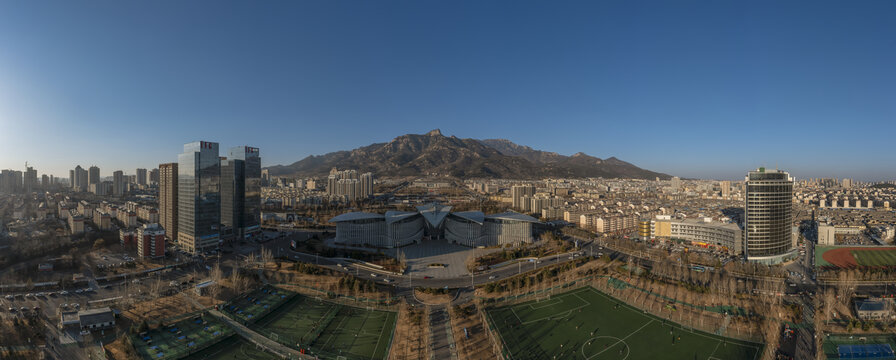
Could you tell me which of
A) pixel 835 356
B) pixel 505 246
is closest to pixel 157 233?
pixel 505 246

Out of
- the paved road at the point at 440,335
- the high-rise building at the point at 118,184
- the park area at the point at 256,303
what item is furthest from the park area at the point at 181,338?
the high-rise building at the point at 118,184

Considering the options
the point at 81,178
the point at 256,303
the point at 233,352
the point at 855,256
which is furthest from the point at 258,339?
the point at 81,178

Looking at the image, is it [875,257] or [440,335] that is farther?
[875,257]

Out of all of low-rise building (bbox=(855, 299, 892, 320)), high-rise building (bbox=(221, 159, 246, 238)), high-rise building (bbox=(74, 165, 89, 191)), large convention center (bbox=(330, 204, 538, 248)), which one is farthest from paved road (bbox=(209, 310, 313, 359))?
high-rise building (bbox=(74, 165, 89, 191))

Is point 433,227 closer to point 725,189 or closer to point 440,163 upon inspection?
point 725,189

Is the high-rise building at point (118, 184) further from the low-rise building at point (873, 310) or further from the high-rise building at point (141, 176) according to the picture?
the low-rise building at point (873, 310)

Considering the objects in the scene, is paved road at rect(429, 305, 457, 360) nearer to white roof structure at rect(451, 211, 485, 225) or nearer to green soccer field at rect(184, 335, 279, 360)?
green soccer field at rect(184, 335, 279, 360)

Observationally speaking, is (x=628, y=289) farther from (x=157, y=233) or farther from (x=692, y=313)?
(x=157, y=233)
